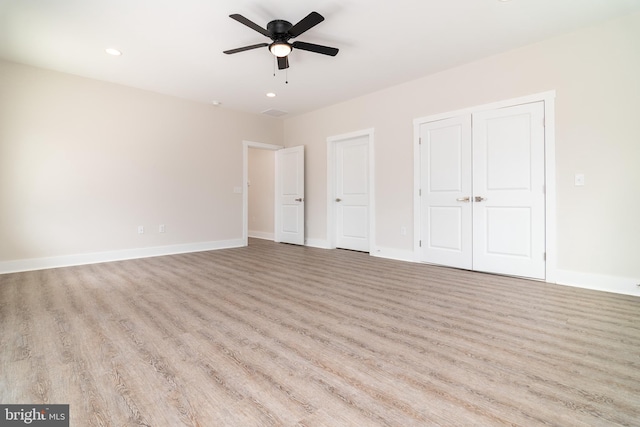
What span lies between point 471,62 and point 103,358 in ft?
15.9

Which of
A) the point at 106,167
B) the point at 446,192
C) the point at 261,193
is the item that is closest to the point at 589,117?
the point at 446,192

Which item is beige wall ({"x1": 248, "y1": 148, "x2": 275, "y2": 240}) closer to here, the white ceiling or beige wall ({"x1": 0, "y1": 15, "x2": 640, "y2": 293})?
beige wall ({"x1": 0, "y1": 15, "x2": 640, "y2": 293})

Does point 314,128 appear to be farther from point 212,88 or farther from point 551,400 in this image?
point 551,400

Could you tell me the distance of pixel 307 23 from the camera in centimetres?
276

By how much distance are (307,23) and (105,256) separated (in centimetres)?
442

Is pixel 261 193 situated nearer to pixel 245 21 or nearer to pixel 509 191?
pixel 245 21

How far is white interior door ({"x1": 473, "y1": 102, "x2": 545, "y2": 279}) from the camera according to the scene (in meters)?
3.54

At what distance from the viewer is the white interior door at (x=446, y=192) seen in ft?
13.5

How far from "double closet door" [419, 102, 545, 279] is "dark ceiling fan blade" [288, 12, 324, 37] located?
2.41 m

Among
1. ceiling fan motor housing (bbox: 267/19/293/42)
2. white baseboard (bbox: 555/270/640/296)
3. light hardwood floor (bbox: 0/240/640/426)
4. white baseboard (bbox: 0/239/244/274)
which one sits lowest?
light hardwood floor (bbox: 0/240/640/426)

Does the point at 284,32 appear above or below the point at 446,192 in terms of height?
above

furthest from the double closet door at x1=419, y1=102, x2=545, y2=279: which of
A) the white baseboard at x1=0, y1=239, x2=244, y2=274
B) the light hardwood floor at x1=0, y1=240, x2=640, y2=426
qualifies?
the white baseboard at x1=0, y1=239, x2=244, y2=274

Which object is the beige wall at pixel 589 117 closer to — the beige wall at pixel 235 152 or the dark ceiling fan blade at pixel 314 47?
the beige wall at pixel 235 152

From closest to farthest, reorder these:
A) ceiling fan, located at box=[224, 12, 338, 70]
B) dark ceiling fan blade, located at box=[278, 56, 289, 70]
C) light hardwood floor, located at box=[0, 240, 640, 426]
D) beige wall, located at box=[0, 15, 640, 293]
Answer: light hardwood floor, located at box=[0, 240, 640, 426]
ceiling fan, located at box=[224, 12, 338, 70]
beige wall, located at box=[0, 15, 640, 293]
dark ceiling fan blade, located at box=[278, 56, 289, 70]
